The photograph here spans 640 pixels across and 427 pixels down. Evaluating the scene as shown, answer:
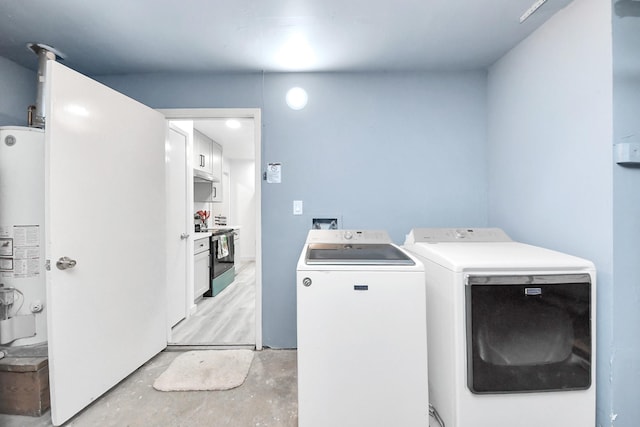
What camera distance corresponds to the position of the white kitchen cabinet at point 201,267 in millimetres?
3062

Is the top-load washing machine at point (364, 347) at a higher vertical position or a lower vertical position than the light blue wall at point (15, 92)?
lower

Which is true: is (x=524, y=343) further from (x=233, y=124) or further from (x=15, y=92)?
(x=15, y=92)

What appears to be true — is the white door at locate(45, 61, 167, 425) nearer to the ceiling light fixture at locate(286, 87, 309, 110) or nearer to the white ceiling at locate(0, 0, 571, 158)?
the white ceiling at locate(0, 0, 571, 158)

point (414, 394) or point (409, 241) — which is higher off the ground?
point (409, 241)

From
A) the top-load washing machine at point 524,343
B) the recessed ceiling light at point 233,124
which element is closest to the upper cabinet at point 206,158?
the recessed ceiling light at point 233,124

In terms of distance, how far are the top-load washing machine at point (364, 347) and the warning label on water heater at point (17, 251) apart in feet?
5.64

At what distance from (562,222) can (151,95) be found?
313cm

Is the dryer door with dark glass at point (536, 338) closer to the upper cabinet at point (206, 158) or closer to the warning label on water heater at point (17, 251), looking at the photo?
the warning label on water heater at point (17, 251)

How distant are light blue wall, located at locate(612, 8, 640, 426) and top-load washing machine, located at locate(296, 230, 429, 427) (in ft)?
3.18

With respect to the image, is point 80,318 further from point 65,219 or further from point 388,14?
point 388,14

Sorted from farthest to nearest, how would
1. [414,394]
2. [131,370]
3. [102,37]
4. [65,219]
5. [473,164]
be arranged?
[473,164], [131,370], [102,37], [65,219], [414,394]

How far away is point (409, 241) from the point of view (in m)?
1.83

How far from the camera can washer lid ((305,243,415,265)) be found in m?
1.20

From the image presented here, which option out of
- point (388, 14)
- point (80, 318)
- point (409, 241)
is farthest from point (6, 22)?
point (409, 241)
